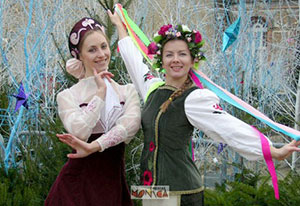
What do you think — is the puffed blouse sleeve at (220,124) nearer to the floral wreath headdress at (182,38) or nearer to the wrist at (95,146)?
the floral wreath headdress at (182,38)

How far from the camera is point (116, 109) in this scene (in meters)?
2.49

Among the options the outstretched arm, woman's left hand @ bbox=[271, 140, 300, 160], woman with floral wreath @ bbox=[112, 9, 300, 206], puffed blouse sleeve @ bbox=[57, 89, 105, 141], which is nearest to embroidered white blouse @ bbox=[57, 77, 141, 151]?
puffed blouse sleeve @ bbox=[57, 89, 105, 141]

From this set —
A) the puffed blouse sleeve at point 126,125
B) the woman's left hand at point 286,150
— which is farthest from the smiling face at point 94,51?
the woman's left hand at point 286,150

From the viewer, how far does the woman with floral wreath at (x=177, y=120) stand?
2314 mm

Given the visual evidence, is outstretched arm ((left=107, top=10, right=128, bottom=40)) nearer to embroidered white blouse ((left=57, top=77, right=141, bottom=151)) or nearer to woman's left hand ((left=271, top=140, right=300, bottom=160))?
embroidered white blouse ((left=57, top=77, right=141, bottom=151))

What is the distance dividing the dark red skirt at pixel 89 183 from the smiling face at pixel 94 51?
41 centimetres

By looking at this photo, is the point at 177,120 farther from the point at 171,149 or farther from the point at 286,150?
the point at 286,150

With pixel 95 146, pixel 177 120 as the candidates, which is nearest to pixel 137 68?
pixel 177 120

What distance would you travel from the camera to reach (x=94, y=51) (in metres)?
2.53

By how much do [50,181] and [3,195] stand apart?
40cm

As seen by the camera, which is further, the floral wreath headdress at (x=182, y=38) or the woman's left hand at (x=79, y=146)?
the floral wreath headdress at (x=182, y=38)

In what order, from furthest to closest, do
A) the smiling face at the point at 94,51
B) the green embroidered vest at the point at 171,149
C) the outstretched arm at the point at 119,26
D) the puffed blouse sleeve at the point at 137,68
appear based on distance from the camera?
the outstretched arm at the point at 119,26 → the puffed blouse sleeve at the point at 137,68 → the smiling face at the point at 94,51 → the green embroidered vest at the point at 171,149

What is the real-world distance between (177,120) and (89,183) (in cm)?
59

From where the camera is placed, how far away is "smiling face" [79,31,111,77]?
2.51m
